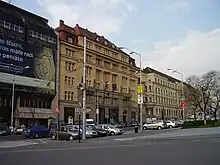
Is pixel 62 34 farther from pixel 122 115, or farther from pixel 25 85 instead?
pixel 122 115

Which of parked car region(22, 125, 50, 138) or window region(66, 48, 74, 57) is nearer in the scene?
parked car region(22, 125, 50, 138)

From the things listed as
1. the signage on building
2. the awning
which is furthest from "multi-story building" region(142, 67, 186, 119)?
the signage on building

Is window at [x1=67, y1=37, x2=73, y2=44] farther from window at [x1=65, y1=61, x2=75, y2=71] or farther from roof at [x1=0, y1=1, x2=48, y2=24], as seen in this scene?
roof at [x1=0, y1=1, x2=48, y2=24]

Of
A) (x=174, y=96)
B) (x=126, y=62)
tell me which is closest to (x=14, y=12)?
(x=126, y=62)

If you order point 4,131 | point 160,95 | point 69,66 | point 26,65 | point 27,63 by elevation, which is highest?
point 69,66

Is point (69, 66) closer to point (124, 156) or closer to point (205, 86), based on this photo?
point (205, 86)

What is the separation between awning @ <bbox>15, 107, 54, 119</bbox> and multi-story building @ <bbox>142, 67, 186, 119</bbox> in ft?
162

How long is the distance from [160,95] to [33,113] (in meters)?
68.1

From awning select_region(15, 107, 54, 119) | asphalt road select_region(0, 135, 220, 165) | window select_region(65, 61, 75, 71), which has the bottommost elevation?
asphalt road select_region(0, 135, 220, 165)

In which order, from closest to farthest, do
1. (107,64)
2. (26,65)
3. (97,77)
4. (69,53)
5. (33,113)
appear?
(26,65) → (33,113) → (69,53) → (97,77) → (107,64)

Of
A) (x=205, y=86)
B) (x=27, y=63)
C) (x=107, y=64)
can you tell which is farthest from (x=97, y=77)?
(x=205, y=86)

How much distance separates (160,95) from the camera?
129125 mm


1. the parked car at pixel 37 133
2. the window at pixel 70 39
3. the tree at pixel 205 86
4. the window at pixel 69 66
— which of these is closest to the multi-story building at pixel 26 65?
the window at pixel 69 66

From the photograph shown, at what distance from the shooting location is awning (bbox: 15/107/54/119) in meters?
67.9
